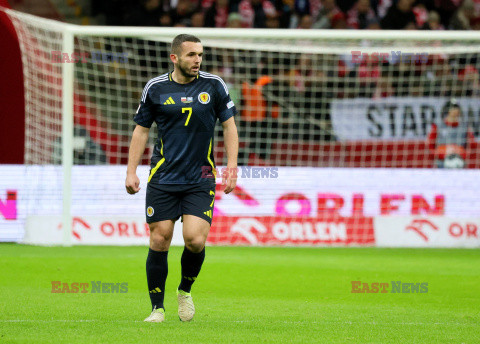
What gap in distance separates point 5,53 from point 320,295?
7895 mm

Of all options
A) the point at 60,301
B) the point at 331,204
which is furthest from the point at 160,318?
the point at 331,204

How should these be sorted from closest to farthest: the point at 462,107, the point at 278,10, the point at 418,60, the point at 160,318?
the point at 160,318 → the point at 462,107 → the point at 418,60 → the point at 278,10

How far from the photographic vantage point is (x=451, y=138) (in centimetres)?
1481

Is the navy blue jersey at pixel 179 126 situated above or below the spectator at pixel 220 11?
below

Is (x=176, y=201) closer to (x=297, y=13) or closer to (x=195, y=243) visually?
(x=195, y=243)

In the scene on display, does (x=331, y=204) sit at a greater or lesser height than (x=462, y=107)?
lesser

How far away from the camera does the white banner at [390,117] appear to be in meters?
15.1

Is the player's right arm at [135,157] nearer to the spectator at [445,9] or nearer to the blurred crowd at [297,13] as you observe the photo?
the blurred crowd at [297,13]

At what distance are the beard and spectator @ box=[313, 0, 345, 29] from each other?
1174cm

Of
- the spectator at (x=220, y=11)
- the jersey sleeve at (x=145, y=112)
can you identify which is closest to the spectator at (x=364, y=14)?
the spectator at (x=220, y=11)

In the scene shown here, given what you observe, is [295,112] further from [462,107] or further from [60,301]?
[60,301]

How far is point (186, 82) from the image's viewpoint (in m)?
6.43

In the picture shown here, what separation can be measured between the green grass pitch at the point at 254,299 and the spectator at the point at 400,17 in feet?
21.5

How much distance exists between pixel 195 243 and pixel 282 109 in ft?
30.6
